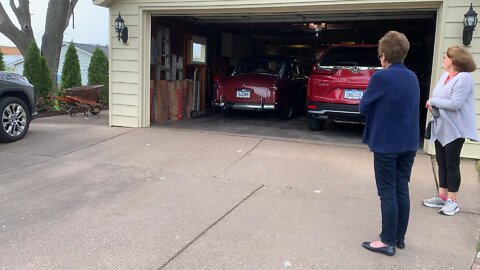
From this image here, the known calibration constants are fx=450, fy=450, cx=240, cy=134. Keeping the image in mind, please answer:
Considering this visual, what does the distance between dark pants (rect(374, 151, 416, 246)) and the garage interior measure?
16.8ft

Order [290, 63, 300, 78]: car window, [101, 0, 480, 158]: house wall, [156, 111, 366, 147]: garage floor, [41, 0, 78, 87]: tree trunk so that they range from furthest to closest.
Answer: [41, 0, 78, 87]: tree trunk → [290, 63, 300, 78]: car window → [156, 111, 366, 147]: garage floor → [101, 0, 480, 158]: house wall

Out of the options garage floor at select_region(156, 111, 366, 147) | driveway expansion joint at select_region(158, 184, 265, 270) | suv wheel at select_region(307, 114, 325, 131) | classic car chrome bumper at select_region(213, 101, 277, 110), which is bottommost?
driveway expansion joint at select_region(158, 184, 265, 270)

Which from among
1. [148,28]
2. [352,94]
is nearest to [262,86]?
[352,94]

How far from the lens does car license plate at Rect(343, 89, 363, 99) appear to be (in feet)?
25.0

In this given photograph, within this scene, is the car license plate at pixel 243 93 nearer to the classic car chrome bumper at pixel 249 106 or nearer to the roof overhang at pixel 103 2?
the classic car chrome bumper at pixel 249 106

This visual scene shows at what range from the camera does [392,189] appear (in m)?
3.38

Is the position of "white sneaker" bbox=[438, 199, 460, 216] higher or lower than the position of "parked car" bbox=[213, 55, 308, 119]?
lower

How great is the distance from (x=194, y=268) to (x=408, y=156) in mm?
1804

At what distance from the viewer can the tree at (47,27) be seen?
1299cm

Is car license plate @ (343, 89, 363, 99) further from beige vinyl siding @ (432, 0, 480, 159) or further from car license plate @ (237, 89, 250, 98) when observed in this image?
car license plate @ (237, 89, 250, 98)

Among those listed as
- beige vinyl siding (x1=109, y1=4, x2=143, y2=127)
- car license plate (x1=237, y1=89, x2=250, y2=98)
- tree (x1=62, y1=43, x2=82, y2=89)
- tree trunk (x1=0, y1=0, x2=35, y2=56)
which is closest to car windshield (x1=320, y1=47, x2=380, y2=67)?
car license plate (x1=237, y1=89, x2=250, y2=98)

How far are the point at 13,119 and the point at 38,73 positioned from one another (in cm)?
445

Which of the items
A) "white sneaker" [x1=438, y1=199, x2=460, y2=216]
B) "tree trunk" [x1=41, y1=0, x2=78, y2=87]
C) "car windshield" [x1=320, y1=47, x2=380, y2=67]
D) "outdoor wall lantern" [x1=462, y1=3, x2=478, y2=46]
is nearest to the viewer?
"white sneaker" [x1=438, y1=199, x2=460, y2=216]

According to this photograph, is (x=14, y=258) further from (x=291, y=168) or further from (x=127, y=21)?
(x=127, y=21)
